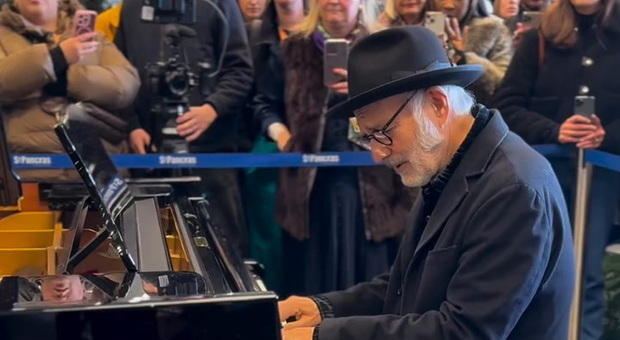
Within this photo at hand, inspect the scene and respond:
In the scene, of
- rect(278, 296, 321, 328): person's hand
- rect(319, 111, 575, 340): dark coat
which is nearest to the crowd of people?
rect(278, 296, 321, 328): person's hand

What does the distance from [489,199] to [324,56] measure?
1836mm

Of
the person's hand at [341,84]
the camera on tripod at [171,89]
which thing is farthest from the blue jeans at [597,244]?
the camera on tripod at [171,89]

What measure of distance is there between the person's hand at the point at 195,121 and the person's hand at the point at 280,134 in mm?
257

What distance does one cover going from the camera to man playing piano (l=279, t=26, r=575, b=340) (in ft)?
5.29

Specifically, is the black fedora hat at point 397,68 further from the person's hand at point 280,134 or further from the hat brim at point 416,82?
the person's hand at point 280,134

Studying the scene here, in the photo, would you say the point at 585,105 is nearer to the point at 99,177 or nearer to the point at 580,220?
the point at 580,220

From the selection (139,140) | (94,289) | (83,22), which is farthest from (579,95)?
(94,289)

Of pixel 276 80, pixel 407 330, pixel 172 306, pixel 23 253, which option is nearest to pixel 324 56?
pixel 276 80

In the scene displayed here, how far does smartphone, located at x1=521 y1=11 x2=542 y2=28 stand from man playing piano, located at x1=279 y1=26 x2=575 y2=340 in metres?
1.99

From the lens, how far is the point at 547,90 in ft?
11.5

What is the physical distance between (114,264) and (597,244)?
2.22 metres

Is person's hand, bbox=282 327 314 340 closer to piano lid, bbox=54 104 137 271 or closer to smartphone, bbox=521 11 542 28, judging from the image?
piano lid, bbox=54 104 137 271

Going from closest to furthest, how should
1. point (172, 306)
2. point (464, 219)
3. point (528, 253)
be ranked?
point (172, 306) → point (528, 253) → point (464, 219)

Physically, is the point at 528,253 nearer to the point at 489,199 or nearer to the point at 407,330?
the point at 489,199
